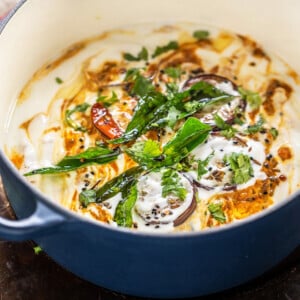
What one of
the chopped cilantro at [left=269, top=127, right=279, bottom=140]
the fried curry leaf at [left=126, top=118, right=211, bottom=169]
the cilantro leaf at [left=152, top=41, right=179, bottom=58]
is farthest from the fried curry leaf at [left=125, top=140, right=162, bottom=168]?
the cilantro leaf at [left=152, top=41, right=179, bottom=58]

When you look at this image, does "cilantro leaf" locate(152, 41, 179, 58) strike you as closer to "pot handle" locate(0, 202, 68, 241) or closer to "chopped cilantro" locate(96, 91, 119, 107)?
"chopped cilantro" locate(96, 91, 119, 107)

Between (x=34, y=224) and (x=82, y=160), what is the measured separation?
0.47 metres

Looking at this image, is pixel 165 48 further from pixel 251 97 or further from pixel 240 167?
pixel 240 167

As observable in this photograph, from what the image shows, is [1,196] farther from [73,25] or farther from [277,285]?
[277,285]

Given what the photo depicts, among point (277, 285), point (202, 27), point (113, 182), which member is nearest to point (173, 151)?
point (113, 182)

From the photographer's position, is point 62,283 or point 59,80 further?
point 59,80

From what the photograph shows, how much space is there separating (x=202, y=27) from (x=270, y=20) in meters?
0.20

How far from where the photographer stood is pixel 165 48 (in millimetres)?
2041

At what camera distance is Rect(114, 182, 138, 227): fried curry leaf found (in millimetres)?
1575

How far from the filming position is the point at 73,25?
2.04m

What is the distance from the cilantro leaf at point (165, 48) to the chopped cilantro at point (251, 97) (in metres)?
0.26

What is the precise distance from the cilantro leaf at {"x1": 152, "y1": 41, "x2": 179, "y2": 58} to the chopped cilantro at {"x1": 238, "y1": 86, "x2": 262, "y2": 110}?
26 centimetres

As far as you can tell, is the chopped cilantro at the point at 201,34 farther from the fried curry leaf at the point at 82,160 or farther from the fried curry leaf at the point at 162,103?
the fried curry leaf at the point at 82,160

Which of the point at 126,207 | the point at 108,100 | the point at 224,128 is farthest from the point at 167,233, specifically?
the point at 108,100
